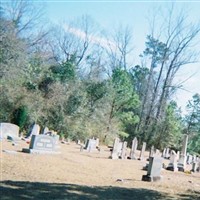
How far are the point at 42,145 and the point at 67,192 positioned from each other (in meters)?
9.54

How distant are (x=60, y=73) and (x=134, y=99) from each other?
11.6 meters

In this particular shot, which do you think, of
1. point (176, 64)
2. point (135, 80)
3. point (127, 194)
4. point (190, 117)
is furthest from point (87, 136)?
point (190, 117)

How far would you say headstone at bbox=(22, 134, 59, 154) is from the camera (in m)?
18.1

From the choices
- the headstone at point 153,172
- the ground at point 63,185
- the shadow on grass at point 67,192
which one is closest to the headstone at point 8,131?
the ground at point 63,185

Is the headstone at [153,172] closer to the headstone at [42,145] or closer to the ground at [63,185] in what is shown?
the ground at [63,185]

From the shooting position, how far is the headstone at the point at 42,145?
18.1 meters

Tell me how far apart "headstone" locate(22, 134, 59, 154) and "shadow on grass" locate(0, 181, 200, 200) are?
7.74 m

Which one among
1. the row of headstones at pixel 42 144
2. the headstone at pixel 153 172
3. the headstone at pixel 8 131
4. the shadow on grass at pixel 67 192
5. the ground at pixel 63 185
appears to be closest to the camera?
the shadow on grass at pixel 67 192

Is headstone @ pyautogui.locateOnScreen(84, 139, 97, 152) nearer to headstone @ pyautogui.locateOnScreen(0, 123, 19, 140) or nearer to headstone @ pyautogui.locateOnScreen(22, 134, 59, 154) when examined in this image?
headstone @ pyautogui.locateOnScreen(0, 123, 19, 140)

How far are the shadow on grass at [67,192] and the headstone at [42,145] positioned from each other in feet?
25.4

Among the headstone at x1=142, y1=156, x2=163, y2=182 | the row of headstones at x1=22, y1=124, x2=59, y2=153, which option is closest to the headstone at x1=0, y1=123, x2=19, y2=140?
the row of headstones at x1=22, y1=124, x2=59, y2=153

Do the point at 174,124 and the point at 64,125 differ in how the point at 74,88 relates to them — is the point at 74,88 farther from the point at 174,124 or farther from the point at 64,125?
the point at 174,124

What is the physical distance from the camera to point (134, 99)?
4647cm

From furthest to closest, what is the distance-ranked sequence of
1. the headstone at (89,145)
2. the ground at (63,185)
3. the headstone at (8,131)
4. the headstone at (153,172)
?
1. the headstone at (89,145)
2. the headstone at (8,131)
3. the headstone at (153,172)
4. the ground at (63,185)
